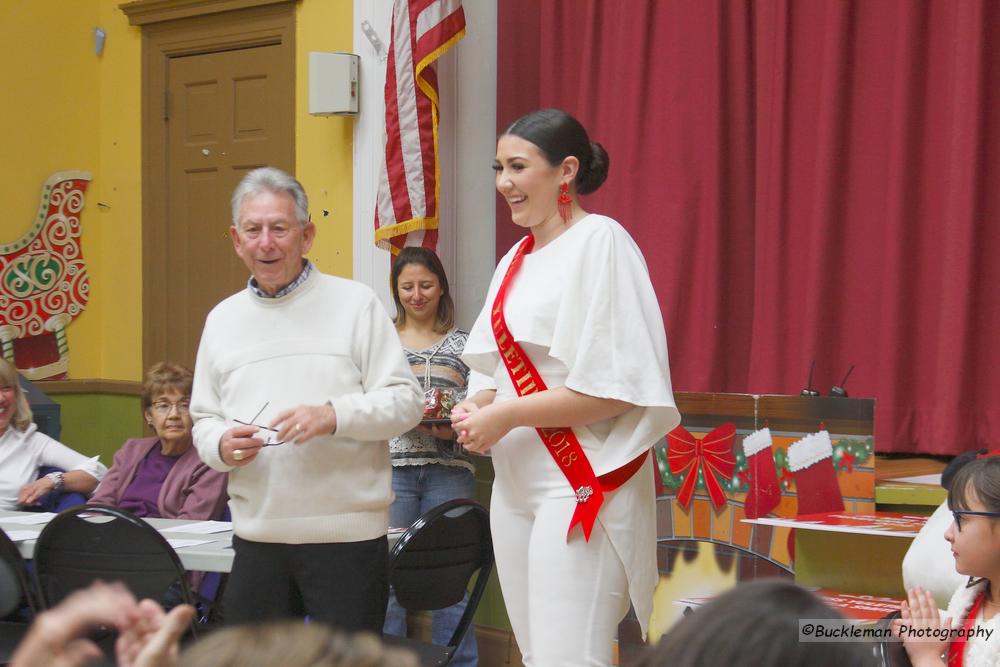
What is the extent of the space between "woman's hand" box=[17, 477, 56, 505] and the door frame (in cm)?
196

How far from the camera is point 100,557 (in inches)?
123

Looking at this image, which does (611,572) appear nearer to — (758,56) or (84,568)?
(84,568)

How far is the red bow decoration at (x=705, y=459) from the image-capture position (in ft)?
11.8

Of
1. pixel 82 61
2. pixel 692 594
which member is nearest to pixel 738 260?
pixel 692 594

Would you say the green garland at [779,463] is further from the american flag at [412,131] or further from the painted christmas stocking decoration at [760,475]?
the american flag at [412,131]

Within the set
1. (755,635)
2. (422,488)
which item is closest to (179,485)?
(422,488)

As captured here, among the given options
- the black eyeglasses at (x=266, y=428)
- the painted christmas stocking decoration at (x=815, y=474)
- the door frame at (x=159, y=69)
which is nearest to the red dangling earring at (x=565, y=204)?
the black eyeglasses at (x=266, y=428)

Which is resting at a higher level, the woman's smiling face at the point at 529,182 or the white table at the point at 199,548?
the woman's smiling face at the point at 529,182

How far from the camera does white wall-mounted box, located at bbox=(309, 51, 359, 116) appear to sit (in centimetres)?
499

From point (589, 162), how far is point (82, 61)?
4472mm

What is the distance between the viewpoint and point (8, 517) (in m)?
3.74

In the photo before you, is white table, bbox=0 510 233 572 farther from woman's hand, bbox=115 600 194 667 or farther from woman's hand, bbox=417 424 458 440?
woman's hand, bbox=115 600 194 667

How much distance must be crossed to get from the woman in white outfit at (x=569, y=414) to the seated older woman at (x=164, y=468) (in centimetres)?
160

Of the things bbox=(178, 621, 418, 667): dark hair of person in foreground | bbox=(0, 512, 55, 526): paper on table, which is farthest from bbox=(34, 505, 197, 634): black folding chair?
bbox=(178, 621, 418, 667): dark hair of person in foreground
